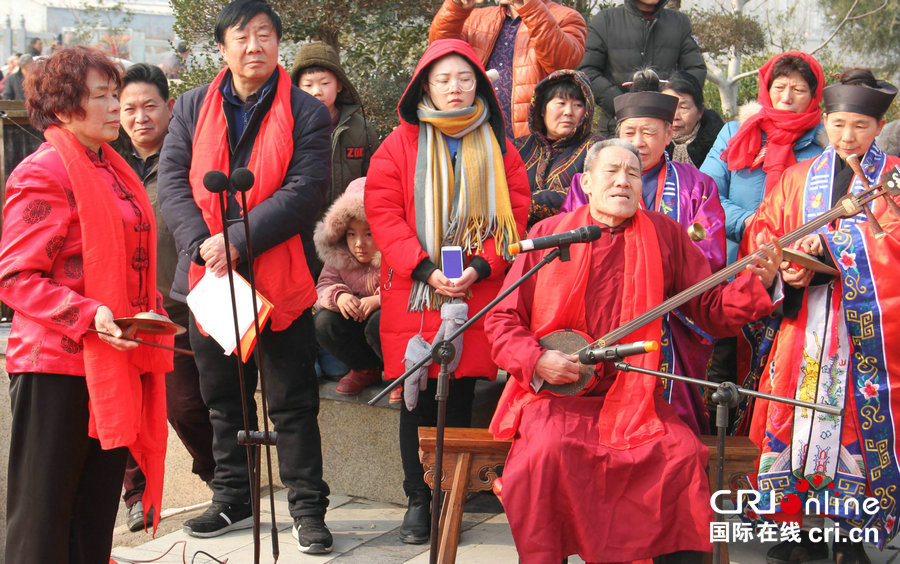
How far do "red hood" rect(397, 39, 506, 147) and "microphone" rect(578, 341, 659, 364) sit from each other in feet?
6.03

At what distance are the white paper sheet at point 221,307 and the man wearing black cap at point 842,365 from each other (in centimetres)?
226

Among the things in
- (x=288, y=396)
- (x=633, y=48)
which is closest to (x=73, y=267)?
(x=288, y=396)

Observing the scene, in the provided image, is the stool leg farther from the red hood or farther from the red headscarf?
the red headscarf

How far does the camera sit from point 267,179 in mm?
4328

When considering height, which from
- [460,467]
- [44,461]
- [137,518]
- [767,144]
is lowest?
[137,518]

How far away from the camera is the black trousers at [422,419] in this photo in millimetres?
4637

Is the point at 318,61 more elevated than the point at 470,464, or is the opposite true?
the point at 318,61

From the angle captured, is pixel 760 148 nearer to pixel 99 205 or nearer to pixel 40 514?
pixel 99 205

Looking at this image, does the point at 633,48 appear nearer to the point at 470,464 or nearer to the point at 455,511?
the point at 470,464

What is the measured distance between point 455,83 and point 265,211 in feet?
3.58

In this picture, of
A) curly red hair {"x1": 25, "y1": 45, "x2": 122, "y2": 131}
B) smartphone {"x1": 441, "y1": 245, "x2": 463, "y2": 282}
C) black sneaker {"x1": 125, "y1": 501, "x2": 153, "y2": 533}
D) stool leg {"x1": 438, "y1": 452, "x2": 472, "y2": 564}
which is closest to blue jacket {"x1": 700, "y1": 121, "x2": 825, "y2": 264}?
smartphone {"x1": 441, "y1": 245, "x2": 463, "y2": 282}

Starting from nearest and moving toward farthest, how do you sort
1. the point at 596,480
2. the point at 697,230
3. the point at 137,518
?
the point at 596,480, the point at 697,230, the point at 137,518

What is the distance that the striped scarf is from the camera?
15.0 feet

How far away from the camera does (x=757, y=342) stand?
4.59m
